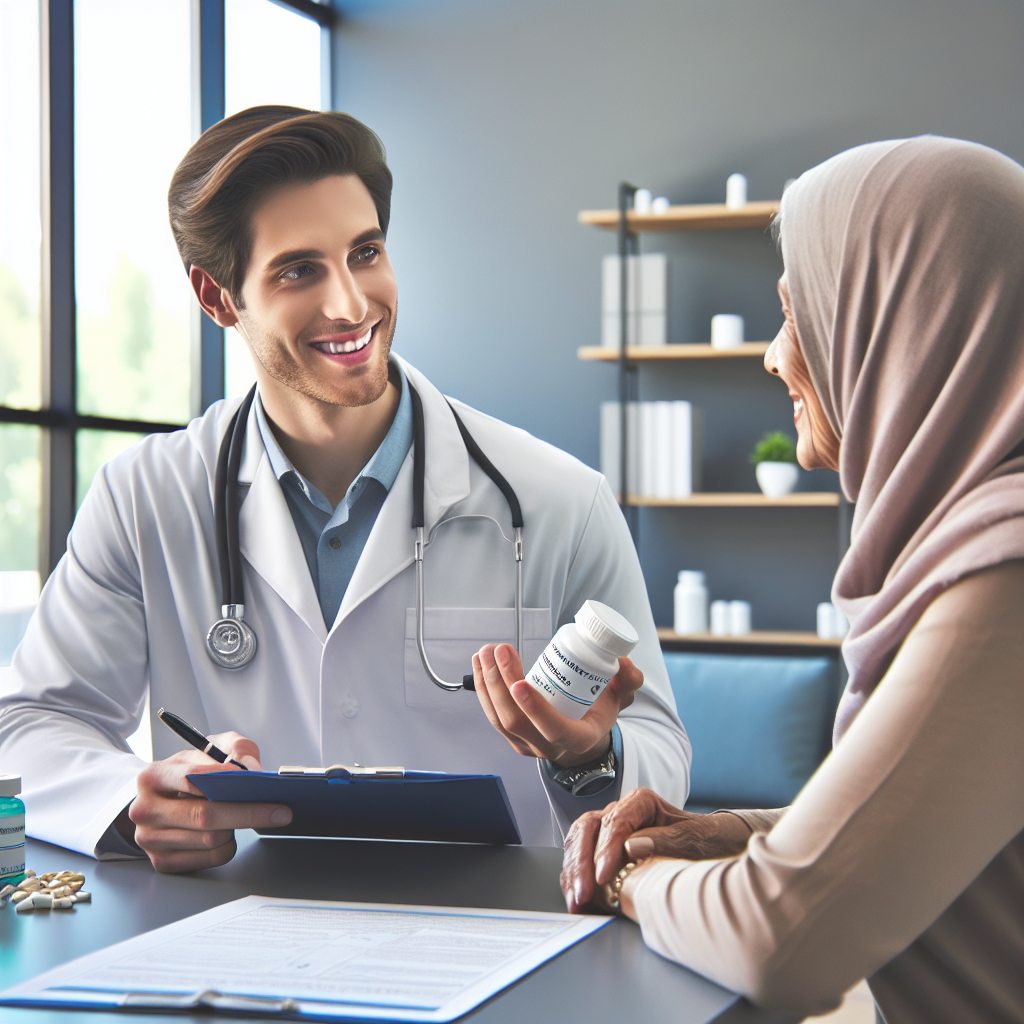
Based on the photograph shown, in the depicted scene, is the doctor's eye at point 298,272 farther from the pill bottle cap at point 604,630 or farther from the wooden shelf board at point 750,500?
the wooden shelf board at point 750,500

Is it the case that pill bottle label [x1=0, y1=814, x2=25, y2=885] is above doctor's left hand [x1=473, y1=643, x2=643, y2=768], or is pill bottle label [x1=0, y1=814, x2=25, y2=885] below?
below

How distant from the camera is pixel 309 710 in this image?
1656 millimetres

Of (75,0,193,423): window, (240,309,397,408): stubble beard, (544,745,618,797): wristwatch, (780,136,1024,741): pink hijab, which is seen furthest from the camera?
(75,0,193,423): window

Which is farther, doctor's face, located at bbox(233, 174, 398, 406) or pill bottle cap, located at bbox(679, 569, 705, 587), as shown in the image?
pill bottle cap, located at bbox(679, 569, 705, 587)

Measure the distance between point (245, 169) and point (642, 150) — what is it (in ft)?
9.96

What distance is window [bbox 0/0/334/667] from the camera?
3.41 meters

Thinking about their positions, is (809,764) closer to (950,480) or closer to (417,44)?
(950,480)

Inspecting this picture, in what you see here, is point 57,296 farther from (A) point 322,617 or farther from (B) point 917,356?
(B) point 917,356

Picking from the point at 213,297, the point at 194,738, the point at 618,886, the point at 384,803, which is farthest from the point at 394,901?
the point at 213,297

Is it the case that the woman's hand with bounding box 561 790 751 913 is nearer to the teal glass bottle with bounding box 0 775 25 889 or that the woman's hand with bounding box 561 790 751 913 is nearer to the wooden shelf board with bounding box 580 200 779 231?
the teal glass bottle with bounding box 0 775 25 889

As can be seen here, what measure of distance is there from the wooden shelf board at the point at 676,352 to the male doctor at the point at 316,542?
7.70 feet

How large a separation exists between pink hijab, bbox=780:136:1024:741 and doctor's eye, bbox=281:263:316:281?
0.98 m

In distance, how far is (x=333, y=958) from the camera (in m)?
0.87

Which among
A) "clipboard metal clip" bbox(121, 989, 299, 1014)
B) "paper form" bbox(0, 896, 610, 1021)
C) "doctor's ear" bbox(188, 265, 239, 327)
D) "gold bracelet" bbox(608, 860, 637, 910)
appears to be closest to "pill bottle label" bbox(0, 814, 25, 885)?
"paper form" bbox(0, 896, 610, 1021)
